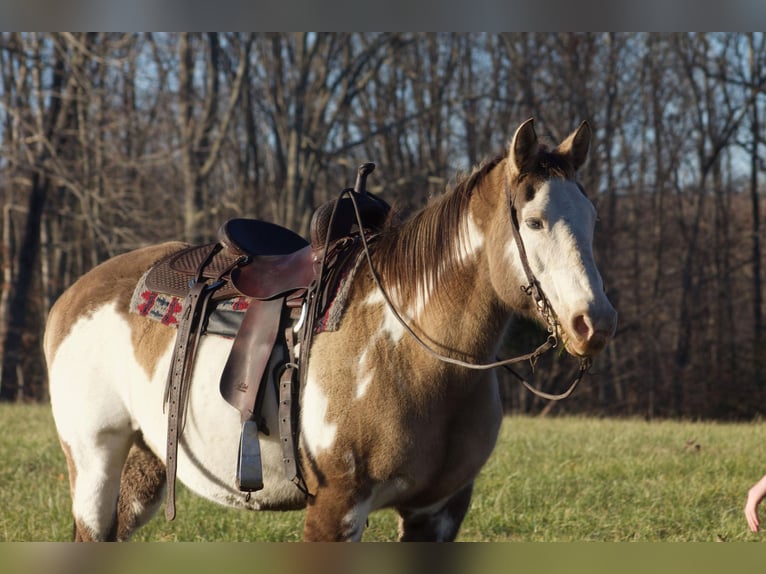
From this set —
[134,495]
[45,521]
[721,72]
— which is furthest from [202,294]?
[721,72]

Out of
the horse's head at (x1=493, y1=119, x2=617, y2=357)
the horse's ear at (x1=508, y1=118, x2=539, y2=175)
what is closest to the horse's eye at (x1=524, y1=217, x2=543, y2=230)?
the horse's head at (x1=493, y1=119, x2=617, y2=357)

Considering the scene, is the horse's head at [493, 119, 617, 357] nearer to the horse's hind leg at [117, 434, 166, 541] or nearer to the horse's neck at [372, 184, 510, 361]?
the horse's neck at [372, 184, 510, 361]

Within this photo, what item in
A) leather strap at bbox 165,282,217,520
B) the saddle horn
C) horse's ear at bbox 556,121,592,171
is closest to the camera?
horse's ear at bbox 556,121,592,171

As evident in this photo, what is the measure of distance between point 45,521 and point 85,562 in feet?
11.2

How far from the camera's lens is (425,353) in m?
3.29

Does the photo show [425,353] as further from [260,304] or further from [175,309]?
[175,309]

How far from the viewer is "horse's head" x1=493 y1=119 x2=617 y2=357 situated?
279cm

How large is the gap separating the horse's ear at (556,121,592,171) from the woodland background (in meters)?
15.7

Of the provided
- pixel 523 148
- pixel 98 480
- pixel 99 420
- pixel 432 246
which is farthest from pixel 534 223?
pixel 98 480

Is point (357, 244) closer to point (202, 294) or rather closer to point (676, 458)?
point (202, 294)

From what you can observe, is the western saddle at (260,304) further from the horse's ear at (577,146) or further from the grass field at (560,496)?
the grass field at (560,496)

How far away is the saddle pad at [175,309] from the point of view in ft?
A: 12.1

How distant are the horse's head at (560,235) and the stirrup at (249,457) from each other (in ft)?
3.76

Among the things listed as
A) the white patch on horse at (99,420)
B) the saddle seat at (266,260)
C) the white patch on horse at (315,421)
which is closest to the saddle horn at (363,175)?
the saddle seat at (266,260)
